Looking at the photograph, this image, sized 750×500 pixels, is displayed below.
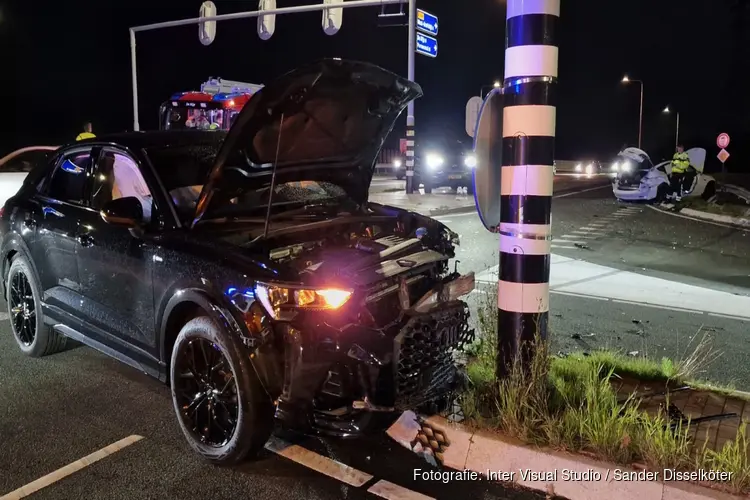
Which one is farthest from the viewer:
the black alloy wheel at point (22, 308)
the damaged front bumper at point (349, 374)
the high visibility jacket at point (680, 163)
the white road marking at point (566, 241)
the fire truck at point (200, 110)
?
the high visibility jacket at point (680, 163)

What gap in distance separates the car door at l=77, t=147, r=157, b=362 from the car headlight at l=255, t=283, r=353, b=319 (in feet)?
3.62

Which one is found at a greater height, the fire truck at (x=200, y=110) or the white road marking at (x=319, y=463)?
the fire truck at (x=200, y=110)

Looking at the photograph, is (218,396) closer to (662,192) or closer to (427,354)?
(427,354)

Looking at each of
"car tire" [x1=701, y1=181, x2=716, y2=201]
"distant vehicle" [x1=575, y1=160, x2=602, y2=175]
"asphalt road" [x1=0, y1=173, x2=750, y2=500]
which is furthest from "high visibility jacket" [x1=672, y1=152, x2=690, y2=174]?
"distant vehicle" [x1=575, y1=160, x2=602, y2=175]

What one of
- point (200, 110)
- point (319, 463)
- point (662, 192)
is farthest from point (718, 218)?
point (319, 463)

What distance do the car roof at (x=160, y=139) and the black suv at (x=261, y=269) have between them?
17 mm

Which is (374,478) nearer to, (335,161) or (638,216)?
(335,161)

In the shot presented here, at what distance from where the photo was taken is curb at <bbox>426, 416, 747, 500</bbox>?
10.6ft

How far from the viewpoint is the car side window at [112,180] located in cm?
477

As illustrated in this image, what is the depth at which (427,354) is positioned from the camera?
3693 mm

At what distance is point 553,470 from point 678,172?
19232 mm

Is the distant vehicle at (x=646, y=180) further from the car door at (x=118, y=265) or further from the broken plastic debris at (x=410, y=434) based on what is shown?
the car door at (x=118, y=265)

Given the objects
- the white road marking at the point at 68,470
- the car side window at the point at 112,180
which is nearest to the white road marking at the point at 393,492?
the white road marking at the point at 68,470

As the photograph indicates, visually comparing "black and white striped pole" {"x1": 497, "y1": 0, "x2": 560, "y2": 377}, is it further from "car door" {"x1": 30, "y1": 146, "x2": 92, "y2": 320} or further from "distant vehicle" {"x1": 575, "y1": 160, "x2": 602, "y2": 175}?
"distant vehicle" {"x1": 575, "y1": 160, "x2": 602, "y2": 175}
